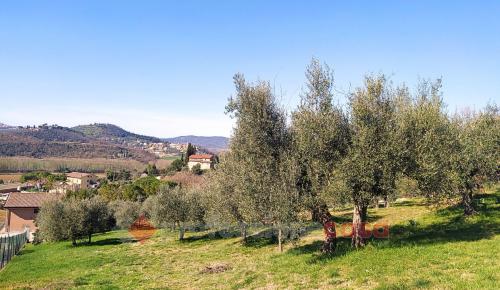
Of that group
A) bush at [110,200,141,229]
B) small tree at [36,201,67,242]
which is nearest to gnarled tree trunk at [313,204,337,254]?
small tree at [36,201,67,242]

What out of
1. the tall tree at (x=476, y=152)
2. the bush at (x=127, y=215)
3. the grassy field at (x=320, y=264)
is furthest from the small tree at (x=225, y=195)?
the bush at (x=127, y=215)

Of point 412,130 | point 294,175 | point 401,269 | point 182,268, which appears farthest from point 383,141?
point 182,268

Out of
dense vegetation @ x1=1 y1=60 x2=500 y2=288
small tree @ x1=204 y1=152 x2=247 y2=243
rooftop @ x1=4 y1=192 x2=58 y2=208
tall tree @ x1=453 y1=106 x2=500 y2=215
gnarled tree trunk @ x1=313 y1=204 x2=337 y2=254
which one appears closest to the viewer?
dense vegetation @ x1=1 y1=60 x2=500 y2=288

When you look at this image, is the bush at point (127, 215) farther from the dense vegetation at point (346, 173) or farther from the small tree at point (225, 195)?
the dense vegetation at point (346, 173)

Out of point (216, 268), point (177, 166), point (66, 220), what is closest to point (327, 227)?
point (216, 268)

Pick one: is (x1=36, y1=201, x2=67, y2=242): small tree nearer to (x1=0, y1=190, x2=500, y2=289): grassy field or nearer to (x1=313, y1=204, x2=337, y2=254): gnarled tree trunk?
(x1=0, y1=190, x2=500, y2=289): grassy field

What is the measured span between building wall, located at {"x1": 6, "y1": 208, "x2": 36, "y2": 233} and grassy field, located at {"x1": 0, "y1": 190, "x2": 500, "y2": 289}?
64.0m

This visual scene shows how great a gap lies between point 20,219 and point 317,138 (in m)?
95.7

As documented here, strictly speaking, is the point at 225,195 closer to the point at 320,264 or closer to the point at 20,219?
the point at 320,264

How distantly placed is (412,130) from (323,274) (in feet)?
31.5

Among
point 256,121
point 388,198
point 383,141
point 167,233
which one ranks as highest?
point 256,121

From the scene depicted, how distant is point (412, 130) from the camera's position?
68.5ft

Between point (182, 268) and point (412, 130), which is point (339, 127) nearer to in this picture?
point (412, 130)

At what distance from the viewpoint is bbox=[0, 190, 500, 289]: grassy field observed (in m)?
15.2
